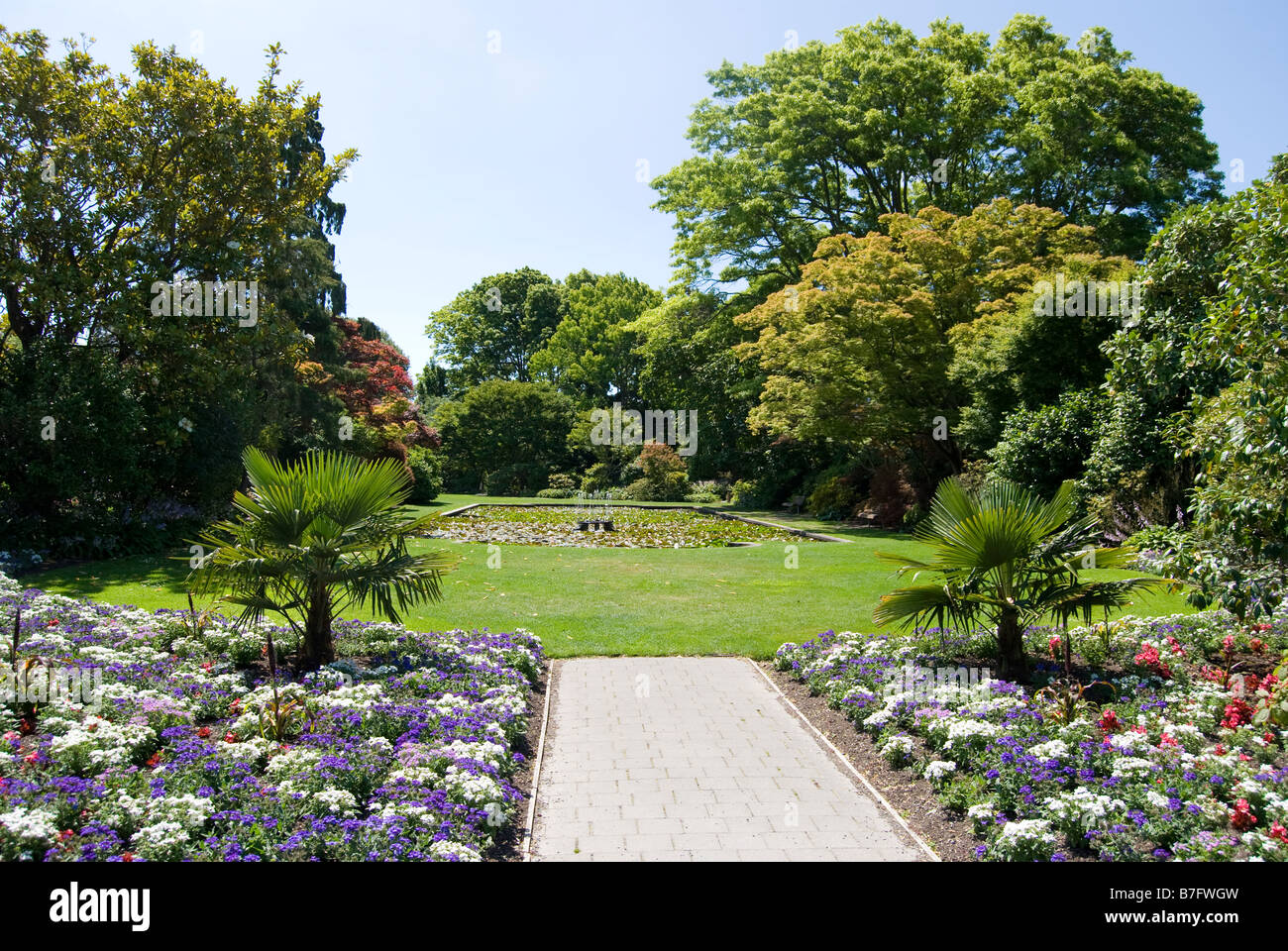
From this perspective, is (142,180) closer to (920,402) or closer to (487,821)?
(487,821)

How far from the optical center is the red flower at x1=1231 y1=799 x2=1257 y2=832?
13.6 ft

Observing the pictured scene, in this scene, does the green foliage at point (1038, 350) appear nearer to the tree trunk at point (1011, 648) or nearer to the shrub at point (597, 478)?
the tree trunk at point (1011, 648)

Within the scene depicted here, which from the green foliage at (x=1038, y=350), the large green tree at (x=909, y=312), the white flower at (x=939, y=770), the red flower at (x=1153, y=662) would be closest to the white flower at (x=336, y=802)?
the white flower at (x=939, y=770)

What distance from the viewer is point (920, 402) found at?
23.8 metres

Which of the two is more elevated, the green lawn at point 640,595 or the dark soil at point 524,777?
the green lawn at point 640,595

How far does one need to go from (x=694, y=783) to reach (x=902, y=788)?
1.36 m

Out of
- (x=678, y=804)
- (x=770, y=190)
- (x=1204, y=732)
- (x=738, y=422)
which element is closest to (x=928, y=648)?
(x=1204, y=732)

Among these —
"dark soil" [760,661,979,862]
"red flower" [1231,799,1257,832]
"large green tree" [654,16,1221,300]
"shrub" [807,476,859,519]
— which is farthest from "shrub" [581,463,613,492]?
"red flower" [1231,799,1257,832]

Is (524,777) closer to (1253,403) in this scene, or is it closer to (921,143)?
(1253,403)

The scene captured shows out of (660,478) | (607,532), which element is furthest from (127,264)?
(660,478)

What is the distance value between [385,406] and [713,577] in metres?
22.2

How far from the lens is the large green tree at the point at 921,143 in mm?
25203

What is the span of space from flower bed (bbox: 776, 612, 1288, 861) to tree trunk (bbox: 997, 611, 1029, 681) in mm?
436

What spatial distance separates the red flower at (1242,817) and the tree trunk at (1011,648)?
268 cm
